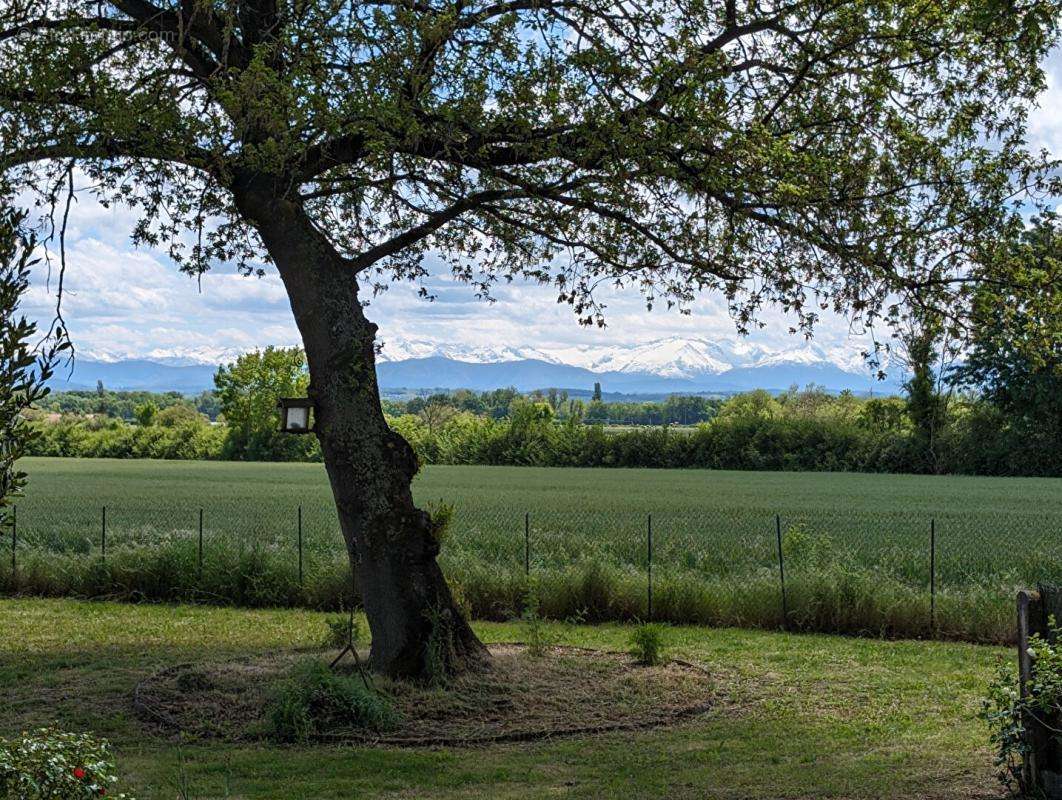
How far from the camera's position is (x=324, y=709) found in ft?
32.6

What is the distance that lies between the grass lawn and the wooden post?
45 cm

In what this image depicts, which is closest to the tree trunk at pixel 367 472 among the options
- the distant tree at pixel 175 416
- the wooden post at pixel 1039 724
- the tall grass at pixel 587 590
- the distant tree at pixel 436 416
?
the tall grass at pixel 587 590

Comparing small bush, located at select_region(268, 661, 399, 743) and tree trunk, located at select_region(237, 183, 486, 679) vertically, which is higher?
tree trunk, located at select_region(237, 183, 486, 679)

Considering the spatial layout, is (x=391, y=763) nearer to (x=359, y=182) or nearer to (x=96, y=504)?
(x=359, y=182)

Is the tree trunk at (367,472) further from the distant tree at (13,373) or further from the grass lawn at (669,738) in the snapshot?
the distant tree at (13,373)

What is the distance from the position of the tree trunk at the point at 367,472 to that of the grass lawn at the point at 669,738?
1.85m

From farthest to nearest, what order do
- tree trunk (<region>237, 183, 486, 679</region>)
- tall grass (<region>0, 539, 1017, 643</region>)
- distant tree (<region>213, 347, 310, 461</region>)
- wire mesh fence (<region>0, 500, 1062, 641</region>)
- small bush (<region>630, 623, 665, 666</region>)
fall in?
distant tree (<region>213, 347, 310, 461</region>)
wire mesh fence (<region>0, 500, 1062, 641</region>)
tall grass (<region>0, 539, 1017, 643</region>)
small bush (<region>630, 623, 665, 666</region>)
tree trunk (<region>237, 183, 486, 679</region>)

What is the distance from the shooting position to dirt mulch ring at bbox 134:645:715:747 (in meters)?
9.83

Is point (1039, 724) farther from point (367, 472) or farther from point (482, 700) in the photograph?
point (367, 472)

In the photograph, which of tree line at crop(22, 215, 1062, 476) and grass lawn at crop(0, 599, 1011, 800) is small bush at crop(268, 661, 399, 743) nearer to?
grass lawn at crop(0, 599, 1011, 800)

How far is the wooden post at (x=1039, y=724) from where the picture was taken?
7082 millimetres

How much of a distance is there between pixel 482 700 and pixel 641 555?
10950 mm

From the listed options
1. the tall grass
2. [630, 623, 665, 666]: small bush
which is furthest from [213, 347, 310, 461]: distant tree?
[630, 623, 665, 666]: small bush

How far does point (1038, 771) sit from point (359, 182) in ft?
26.7
